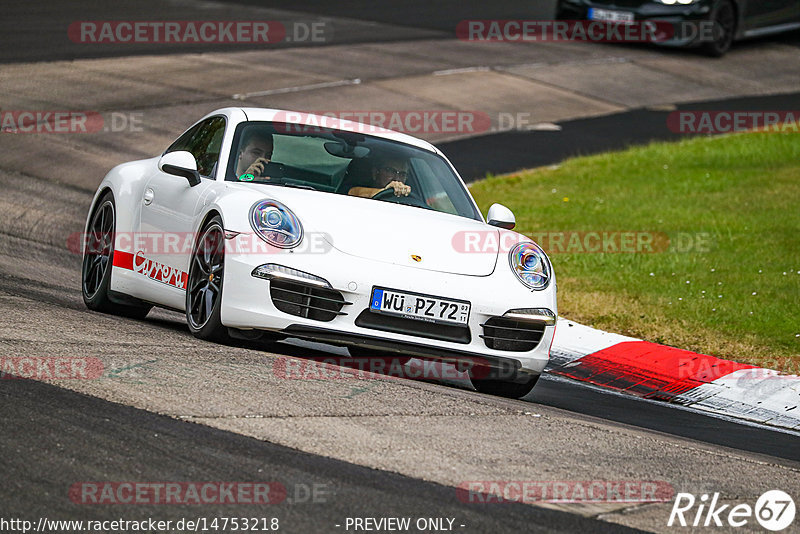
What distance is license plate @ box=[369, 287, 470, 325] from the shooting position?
21.0 ft

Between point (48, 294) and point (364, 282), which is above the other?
point (364, 282)

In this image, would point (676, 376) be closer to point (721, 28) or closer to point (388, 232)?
point (388, 232)

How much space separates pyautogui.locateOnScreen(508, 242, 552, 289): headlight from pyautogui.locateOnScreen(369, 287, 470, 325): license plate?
1.79ft

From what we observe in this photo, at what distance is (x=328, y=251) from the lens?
21.2 ft

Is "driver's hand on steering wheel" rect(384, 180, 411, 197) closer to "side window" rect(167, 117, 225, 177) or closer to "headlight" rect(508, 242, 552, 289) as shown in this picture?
"headlight" rect(508, 242, 552, 289)

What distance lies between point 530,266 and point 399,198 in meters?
1.01

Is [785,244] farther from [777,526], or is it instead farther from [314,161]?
[777,526]

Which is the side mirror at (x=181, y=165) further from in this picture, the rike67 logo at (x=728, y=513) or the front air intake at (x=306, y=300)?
the rike67 logo at (x=728, y=513)

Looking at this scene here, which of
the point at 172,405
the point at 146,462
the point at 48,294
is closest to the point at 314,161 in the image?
the point at 48,294

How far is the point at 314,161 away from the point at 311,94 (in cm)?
996

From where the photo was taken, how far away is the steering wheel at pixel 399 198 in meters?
7.46

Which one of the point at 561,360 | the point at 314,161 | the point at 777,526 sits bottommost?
the point at 561,360

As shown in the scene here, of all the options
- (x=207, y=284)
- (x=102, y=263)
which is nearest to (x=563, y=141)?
(x=102, y=263)

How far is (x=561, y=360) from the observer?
28.0 ft
